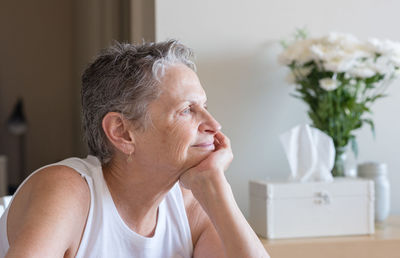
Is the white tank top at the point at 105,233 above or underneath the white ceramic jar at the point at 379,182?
above

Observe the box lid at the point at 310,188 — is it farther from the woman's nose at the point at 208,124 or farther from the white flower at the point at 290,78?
the woman's nose at the point at 208,124

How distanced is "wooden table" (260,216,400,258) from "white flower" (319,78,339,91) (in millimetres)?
549

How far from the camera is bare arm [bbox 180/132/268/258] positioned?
145cm

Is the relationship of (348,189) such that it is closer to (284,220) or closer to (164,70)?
(284,220)

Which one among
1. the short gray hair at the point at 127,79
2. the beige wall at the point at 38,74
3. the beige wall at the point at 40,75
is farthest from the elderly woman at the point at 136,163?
the beige wall at the point at 38,74

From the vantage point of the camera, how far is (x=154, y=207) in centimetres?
158

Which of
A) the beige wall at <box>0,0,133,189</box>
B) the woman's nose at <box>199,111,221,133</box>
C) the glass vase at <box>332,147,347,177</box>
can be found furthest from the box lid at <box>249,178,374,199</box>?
the beige wall at <box>0,0,133,189</box>

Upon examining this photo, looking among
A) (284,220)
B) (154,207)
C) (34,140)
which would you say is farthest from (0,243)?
(34,140)

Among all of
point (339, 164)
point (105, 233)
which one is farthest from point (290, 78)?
point (105, 233)

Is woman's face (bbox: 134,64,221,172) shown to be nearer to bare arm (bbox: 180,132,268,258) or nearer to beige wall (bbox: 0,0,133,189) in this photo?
bare arm (bbox: 180,132,268,258)

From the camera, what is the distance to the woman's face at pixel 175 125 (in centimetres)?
146

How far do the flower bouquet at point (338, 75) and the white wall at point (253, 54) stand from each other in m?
0.16

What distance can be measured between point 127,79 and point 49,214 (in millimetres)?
353

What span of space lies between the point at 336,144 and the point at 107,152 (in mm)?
1164
